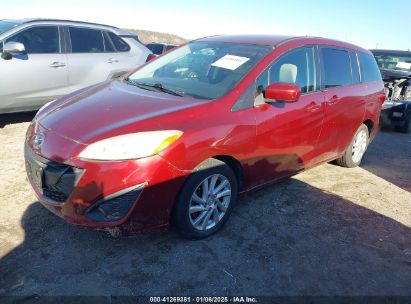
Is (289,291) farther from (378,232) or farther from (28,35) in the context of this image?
(28,35)

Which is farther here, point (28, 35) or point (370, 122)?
point (28, 35)

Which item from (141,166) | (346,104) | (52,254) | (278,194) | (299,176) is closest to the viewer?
(141,166)

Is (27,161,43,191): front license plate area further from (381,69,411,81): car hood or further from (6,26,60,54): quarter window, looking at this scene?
(381,69,411,81): car hood

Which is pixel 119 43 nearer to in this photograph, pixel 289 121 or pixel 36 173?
pixel 289 121

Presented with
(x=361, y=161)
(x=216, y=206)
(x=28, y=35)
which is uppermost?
(x=28, y=35)

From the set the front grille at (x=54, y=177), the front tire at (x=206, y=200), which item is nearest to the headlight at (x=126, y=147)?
the front grille at (x=54, y=177)

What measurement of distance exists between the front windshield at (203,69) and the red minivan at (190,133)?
0.05 ft

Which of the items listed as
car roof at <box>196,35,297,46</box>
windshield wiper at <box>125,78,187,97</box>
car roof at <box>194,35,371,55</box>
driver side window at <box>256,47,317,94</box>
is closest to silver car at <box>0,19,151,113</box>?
windshield wiper at <box>125,78,187,97</box>

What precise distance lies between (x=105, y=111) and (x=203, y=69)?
1.14m

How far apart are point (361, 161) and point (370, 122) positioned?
792mm

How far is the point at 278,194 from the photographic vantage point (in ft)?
13.8

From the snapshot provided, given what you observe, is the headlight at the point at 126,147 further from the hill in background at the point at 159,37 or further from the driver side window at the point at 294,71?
the hill in background at the point at 159,37

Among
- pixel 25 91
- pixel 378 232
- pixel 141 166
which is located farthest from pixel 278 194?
pixel 25 91

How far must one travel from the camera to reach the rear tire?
203 inches
